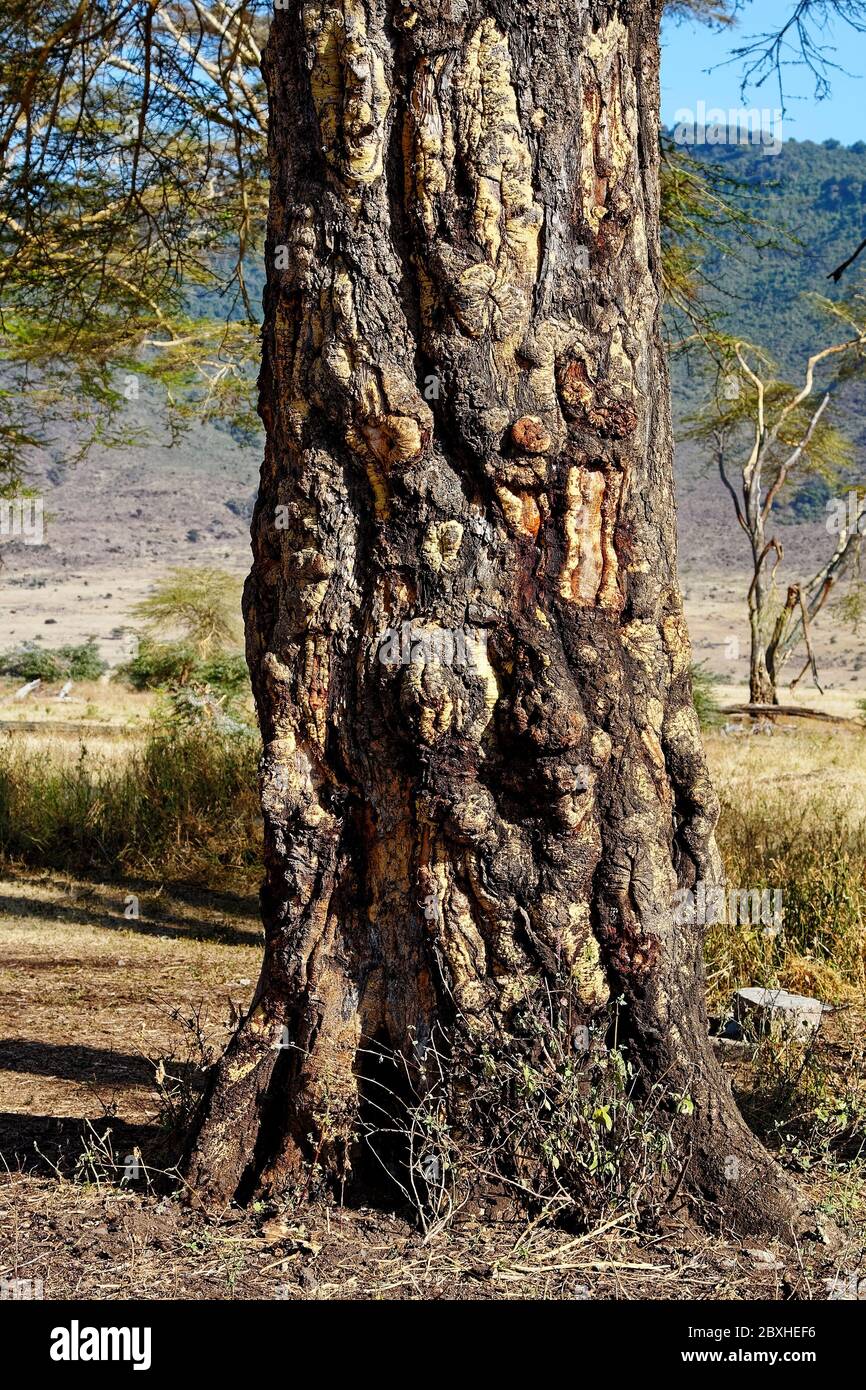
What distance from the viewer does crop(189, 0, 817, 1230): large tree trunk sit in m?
2.59

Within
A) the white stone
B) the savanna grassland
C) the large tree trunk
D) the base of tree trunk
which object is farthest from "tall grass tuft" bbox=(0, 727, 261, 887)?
the large tree trunk

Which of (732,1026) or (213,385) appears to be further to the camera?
(213,385)

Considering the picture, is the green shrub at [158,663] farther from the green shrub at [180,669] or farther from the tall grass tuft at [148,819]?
the tall grass tuft at [148,819]

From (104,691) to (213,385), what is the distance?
523 inches

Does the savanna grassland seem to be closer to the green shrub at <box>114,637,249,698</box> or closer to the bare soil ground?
the bare soil ground

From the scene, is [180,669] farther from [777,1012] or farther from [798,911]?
[777,1012]

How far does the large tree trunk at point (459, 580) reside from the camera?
2588 millimetres

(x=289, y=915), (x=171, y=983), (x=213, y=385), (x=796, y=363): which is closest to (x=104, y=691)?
(x=213, y=385)

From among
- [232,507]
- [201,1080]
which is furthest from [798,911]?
[232,507]

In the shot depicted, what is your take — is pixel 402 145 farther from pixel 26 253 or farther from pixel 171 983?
pixel 26 253

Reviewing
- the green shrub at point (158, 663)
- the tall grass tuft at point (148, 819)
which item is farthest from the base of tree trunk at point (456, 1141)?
the green shrub at point (158, 663)

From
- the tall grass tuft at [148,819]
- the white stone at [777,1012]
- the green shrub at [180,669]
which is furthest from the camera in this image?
the green shrub at [180,669]

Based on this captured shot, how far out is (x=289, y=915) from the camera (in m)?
2.78

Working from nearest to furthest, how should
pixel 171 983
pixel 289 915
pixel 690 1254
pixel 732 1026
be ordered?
pixel 690 1254
pixel 289 915
pixel 732 1026
pixel 171 983
